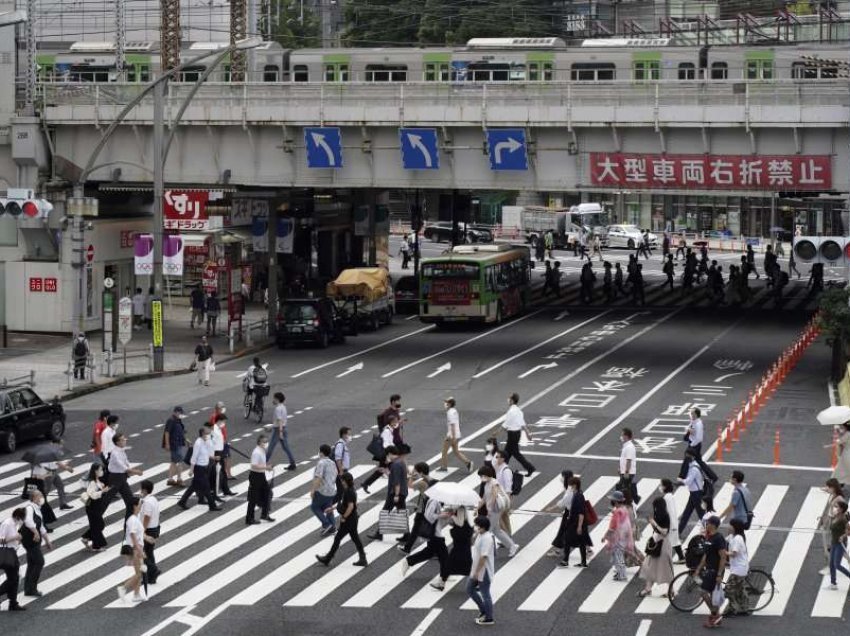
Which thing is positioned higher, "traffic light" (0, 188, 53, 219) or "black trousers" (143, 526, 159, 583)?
"traffic light" (0, 188, 53, 219)

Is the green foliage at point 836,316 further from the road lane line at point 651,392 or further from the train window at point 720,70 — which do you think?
the train window at point 720,70

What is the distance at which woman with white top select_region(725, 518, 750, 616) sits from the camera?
2223 centimetres

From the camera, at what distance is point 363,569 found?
25.1 m

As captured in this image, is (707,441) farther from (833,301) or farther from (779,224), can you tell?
(779,224)

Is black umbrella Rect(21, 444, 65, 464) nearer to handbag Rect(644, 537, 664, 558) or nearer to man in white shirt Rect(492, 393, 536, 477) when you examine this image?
man in white shirt Rect(492, 393, 536, 477)

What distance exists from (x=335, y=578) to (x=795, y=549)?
739cm

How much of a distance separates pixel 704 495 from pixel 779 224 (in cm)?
8820

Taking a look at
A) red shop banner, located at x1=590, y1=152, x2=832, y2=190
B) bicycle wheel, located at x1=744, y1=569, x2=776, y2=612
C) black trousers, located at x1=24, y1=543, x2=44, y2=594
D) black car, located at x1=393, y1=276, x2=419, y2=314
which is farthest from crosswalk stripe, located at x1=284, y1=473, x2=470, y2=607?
black car, located at x1=393, y1=276, x2=419, y2=314

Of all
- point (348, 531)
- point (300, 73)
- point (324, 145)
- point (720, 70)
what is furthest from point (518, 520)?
point (300, 73)

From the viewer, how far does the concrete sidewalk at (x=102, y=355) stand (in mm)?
44688

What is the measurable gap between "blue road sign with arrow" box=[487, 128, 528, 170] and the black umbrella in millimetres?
24556

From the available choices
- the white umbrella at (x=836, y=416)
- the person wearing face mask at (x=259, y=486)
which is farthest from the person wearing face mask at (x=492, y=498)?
the white umbrella at (x=836, y=416)

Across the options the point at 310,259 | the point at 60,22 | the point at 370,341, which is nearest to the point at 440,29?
the point at 60,22

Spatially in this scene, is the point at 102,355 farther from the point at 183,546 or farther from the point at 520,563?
the point at 520,563
